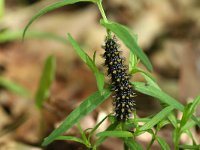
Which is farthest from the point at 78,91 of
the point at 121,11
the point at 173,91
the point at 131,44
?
the point at 131,44

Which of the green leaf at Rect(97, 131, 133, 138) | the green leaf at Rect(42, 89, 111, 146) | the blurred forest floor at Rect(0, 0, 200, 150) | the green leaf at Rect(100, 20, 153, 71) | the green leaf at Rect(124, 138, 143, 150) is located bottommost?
the blurred forest floor at Rect(0, 0, 200, 150)

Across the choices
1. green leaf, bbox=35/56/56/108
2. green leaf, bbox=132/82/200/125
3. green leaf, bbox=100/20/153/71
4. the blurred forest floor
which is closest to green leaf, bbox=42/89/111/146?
green leaf, bbox=132/82/200/125

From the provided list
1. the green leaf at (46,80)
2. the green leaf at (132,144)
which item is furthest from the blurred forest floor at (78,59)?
the green leaf at (132,144)

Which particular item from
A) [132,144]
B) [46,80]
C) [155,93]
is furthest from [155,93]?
[46,80]

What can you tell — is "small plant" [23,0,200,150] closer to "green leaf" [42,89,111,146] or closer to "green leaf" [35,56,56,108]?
"green leaf" [42,89,111,146]

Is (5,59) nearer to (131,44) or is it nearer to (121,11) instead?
(121,11)

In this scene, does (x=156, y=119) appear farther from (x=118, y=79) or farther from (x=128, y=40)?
(x=128, y=40)

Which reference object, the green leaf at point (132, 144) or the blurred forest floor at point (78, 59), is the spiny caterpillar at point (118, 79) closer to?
the green leaf at point (132, 144)
